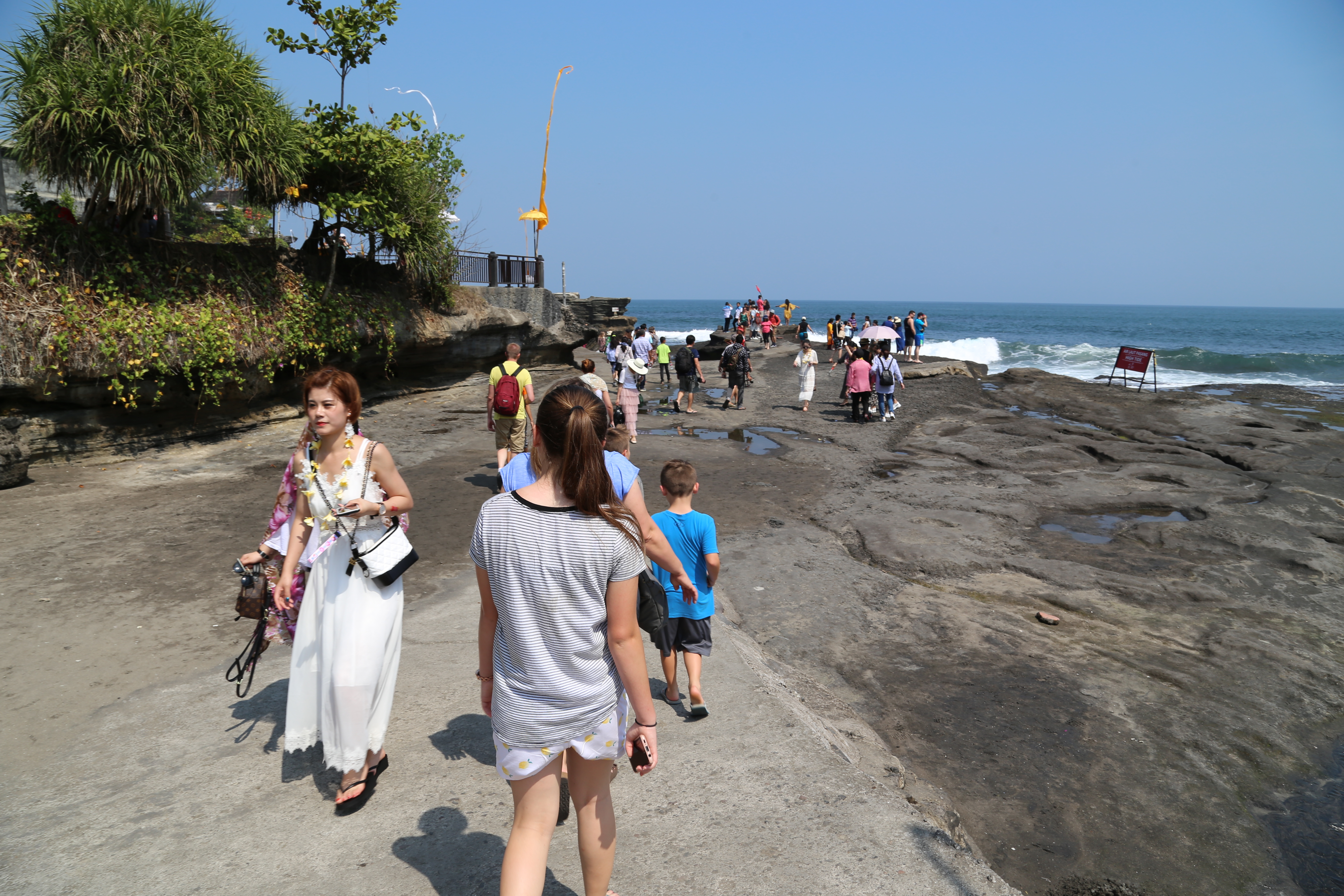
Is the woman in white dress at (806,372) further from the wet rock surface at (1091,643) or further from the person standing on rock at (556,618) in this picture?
the person standing on rock at (556,618)

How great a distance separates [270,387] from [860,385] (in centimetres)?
1073

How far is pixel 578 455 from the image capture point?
7.04 feet

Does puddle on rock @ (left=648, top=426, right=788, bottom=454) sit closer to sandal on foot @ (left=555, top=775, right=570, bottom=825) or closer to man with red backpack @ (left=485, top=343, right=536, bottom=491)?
man with red backpack @ (left=485, top=343, right=536, bottom=491)

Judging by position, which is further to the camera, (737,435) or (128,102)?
(737,435)

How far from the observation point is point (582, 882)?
277 cm

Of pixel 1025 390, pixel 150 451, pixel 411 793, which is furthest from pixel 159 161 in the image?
pixel 1025 390

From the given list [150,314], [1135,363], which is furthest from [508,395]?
[1135,363]

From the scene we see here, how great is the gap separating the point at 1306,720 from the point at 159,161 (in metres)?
13.2

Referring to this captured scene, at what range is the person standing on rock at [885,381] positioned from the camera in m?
16.3

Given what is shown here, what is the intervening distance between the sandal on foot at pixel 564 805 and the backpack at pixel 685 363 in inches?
524

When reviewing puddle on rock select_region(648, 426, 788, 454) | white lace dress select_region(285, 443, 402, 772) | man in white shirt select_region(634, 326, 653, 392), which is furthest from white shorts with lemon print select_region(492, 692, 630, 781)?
man in white shirt select_region(634, 326, 653, 392)

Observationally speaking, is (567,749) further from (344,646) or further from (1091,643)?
(1091,643)

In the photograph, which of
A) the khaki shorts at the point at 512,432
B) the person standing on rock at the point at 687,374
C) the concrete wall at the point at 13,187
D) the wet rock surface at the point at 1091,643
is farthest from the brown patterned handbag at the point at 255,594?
the person standing on rock at the point at 687,374

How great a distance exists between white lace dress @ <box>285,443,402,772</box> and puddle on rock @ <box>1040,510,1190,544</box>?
7.59 meters
